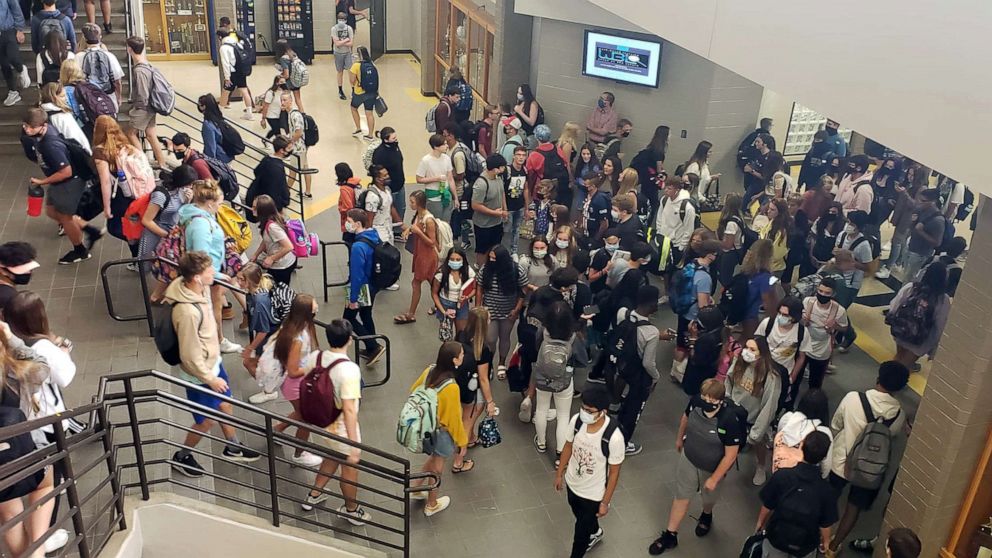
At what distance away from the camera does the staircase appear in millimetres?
10516

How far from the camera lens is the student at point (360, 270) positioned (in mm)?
8055

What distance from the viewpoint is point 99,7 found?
12320 mm

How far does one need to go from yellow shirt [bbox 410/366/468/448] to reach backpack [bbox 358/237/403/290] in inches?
80.6

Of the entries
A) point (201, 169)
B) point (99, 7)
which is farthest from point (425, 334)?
point (99, 7)

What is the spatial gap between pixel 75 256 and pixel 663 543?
621 cm

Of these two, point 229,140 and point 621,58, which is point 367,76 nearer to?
point 621,58

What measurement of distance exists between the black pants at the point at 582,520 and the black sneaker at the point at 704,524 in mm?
1068

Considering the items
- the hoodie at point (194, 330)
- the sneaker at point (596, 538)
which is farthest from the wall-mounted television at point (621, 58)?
the hoodie at point (194, 330)

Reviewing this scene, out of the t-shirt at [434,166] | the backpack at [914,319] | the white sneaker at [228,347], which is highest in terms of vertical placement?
the t-shirt at [434,166]

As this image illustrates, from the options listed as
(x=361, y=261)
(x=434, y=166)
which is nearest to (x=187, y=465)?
(x=361, y=261)

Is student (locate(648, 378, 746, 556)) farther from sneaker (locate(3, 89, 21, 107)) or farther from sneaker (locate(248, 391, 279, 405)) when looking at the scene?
sneaker (locate(3, 89, 21, 107))

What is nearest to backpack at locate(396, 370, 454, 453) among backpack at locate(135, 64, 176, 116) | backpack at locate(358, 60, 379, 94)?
backpack at locate(135, 64, 176, 116)

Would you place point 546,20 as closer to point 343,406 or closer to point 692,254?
point 692,254

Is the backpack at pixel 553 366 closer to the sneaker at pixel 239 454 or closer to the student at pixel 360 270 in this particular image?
the student at pixel 360 270
